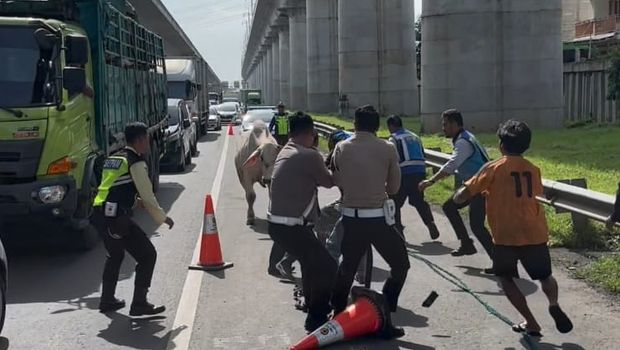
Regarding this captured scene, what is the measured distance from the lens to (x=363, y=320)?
698cm

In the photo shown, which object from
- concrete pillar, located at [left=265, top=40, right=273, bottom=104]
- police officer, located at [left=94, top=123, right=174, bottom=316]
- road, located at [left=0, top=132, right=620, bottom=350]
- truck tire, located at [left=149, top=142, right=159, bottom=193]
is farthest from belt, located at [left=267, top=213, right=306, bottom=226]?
concrete pillar, located at [left=265, top=40, right=273, bottom=104]

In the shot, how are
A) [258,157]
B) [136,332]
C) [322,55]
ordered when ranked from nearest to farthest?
[136,332]
[258,157]
[322,55]

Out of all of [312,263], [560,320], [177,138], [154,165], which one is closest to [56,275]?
[312,263]

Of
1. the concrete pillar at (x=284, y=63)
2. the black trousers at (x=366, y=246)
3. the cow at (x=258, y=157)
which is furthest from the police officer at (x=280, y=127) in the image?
the concrete pillar at (x=284, y=63)

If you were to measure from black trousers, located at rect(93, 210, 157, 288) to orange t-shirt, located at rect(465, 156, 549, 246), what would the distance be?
3081 mm

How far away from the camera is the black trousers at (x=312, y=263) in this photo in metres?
7.07

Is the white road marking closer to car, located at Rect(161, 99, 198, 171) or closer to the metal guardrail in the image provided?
the metal guardrail

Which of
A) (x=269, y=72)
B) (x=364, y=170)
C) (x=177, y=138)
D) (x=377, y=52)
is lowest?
(x=177, y=138)

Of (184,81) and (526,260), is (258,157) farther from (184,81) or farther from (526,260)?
(184,81)

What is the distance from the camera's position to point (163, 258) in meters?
10.9

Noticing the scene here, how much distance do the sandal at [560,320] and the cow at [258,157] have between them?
221 inches

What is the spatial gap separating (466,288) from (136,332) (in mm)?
3231

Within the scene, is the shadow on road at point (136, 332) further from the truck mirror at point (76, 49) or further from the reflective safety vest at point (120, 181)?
the truck mirror at point (76, 49)

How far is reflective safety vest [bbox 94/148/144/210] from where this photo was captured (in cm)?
796
